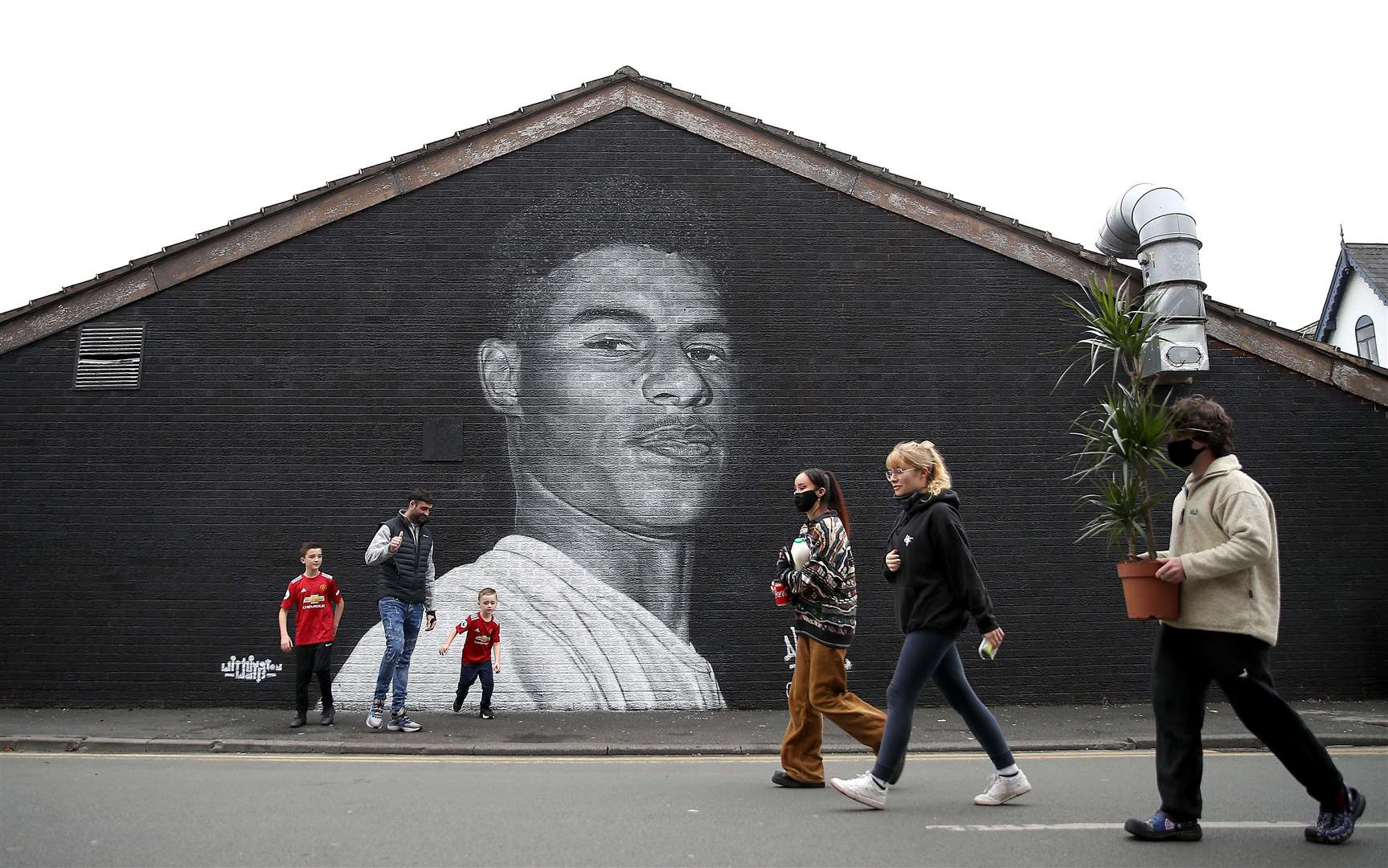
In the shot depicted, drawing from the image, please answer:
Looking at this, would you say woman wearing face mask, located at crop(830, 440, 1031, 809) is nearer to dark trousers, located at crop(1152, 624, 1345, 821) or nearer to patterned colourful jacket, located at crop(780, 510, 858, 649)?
patterned colourful jacket, located at crop(780, 510, 858, 649)

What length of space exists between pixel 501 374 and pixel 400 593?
9.51ft

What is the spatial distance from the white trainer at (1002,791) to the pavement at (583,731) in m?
2.73

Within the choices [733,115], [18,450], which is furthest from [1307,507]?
[18,450]

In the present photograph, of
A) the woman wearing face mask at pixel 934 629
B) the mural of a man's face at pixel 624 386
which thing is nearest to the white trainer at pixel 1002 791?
the woman wearing face mask at pixel 934 629

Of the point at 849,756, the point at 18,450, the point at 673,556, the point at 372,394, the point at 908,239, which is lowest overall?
the point at 849,756

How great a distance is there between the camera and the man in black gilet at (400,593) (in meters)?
9.41

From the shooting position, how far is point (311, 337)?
1138cm

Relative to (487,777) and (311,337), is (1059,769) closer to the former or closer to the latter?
(487,777)

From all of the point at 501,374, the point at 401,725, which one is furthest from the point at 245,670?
the point at 501,374

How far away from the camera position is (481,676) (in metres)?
10.1

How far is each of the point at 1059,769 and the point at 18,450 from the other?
10.9 m

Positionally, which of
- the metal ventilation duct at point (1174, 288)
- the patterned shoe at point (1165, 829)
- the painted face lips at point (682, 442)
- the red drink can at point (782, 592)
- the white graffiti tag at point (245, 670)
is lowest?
the white graffiti tag at point (245, 670)

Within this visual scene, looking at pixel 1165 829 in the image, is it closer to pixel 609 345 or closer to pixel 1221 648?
pixel 1221 648

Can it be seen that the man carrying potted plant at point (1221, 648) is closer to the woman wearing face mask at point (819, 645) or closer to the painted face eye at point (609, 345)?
the woman wearing face mask at point (819, 645)
